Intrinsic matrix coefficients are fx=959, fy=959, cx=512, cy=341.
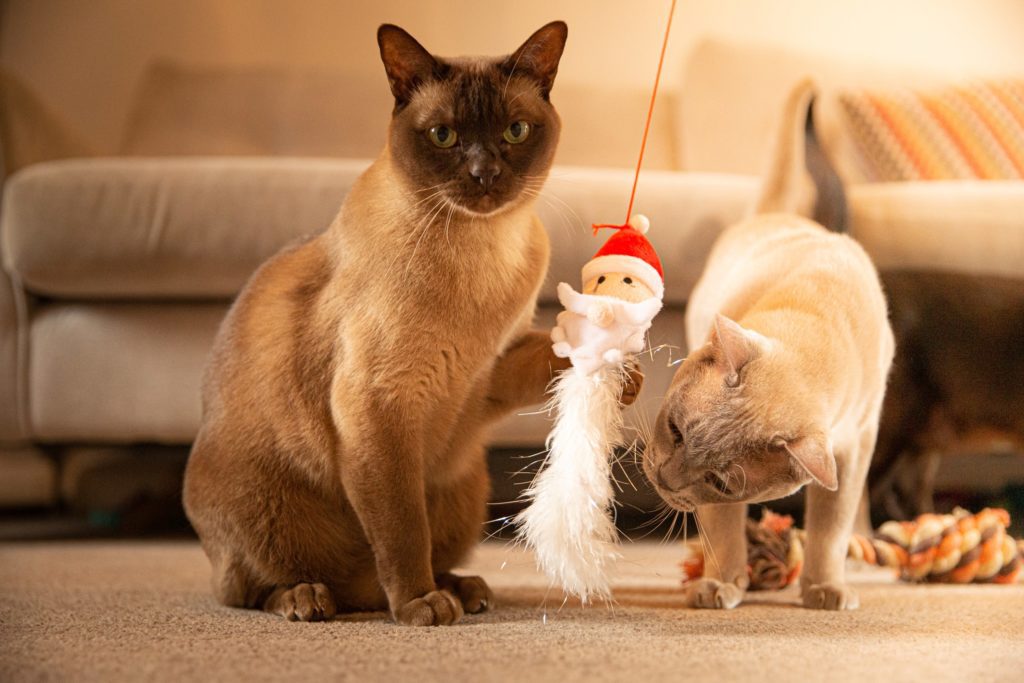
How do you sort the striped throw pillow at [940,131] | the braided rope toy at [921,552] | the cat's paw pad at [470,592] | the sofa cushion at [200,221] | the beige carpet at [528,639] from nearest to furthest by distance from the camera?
the beige carpet at [528,639], the cat's paw pad at [470,592], the braided rope toy at [921,552], the sofa cushion at [200,221], the striped throw pillow at [940,131]

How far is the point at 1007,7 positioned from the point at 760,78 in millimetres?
872

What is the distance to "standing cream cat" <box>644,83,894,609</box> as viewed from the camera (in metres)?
1.16

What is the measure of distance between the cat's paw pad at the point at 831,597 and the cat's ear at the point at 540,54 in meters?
0.78

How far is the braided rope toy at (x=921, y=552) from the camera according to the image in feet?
4.90

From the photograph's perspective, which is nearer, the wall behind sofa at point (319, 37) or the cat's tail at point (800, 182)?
the cat's tail at point (800, 182)

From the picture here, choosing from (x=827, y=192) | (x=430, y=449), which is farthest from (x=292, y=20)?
(x=430, y=449)

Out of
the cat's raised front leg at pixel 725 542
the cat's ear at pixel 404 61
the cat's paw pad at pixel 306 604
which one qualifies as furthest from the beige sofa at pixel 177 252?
the cat's paw pad at pixel 306 604

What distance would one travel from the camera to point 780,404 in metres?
1.16

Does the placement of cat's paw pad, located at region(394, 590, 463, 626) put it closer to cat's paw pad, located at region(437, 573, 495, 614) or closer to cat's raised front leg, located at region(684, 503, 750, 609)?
cat's paw pad, located at region(437, 573, 495, 614)

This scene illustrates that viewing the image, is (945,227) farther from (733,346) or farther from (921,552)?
(733,346)

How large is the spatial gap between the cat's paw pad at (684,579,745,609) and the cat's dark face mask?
59 cm

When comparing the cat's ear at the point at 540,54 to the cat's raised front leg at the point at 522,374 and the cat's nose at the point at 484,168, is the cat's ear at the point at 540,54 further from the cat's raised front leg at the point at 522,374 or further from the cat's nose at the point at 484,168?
the cat's raised front leg at the point at 522,374

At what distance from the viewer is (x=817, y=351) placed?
1234 mm

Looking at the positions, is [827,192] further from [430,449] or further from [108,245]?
[108,245]
